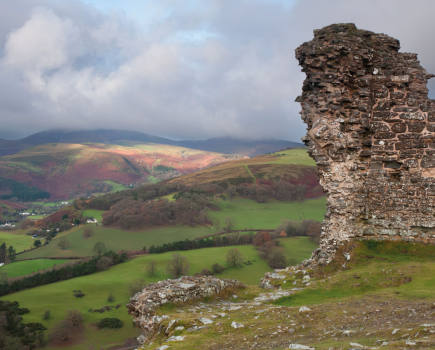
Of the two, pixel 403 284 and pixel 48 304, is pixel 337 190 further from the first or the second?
pixel 48 304

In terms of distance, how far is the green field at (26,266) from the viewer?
72500 millimetres

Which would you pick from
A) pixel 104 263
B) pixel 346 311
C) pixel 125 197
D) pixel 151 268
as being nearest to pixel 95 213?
pixel 125 197

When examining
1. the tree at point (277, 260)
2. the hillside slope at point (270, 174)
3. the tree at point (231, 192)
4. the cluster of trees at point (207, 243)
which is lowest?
the tree at point (277, 260)

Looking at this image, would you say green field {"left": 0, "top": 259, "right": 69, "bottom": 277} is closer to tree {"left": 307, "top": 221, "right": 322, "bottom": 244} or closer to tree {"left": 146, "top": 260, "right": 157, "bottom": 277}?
tree {"left": 146, "top": 260, "right": 157, "bottom": 277}

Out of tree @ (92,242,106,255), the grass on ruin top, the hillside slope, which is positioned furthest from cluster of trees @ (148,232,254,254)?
the grass on ruin top

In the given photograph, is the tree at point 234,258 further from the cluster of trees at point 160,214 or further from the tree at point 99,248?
the tree at point 99,248

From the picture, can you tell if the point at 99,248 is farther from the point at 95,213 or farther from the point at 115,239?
the point at 95,213

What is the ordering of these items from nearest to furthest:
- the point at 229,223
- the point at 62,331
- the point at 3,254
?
1. the point at 62,331
2. the point at 3,254
3. the point at 229,223

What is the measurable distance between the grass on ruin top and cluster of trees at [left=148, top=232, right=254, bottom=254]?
75.9 metres

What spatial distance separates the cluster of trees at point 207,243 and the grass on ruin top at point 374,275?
75.9 m

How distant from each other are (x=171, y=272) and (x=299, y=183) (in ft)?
282

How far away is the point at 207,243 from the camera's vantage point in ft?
283

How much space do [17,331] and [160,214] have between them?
63.2 meters

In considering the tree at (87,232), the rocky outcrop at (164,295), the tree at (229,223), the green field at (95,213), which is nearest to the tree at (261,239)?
the tree at (229,223)
